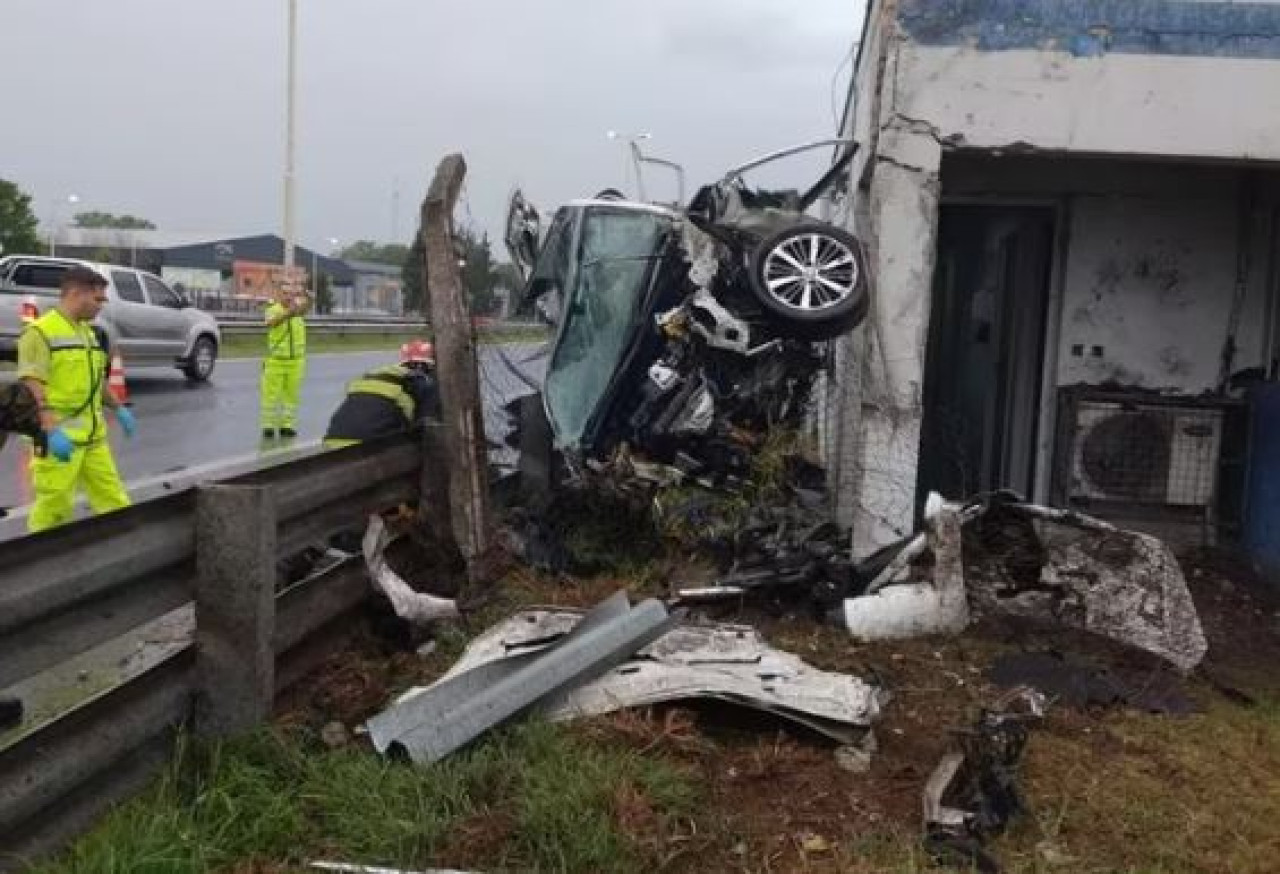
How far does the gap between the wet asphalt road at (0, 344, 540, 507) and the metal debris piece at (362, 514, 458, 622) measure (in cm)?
181

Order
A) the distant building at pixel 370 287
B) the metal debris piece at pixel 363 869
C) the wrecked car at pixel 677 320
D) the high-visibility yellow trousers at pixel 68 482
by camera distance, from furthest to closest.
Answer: the distant building at pixel 370 287, the wrecked car at pixel 677 320, the high-visibility yellow trousers at pixel 68 482, the metal debris piece at pixel 363 869

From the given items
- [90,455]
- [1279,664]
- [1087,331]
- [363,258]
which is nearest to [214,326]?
[90,455]

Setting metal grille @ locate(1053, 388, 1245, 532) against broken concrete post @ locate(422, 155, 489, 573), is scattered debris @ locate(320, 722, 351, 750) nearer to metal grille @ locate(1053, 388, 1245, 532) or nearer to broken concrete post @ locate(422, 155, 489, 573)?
broken concrete post @ locate(422, 155, 489, 573)

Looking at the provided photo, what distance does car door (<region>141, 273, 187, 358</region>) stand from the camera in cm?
2078

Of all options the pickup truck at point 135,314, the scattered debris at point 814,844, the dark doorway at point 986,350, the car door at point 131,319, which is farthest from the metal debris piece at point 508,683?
the car door at point 131,319

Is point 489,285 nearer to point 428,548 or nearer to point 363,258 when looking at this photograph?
point 428,548

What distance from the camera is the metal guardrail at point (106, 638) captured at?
9.79 feet

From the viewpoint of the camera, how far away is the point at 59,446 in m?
6.82

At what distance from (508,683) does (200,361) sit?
63.5ft

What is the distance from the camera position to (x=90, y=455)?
7.43m

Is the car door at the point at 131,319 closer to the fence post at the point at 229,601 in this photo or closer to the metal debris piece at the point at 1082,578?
the metal debris piece at the point at 1082,578

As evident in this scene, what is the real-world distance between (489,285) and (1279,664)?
167 inches

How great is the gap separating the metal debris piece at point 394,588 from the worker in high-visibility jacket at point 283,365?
31.2 ft

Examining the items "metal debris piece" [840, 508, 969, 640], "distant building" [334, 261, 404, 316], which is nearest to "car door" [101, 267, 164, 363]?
"metal debris piece" [840, 508, 969, 640]
